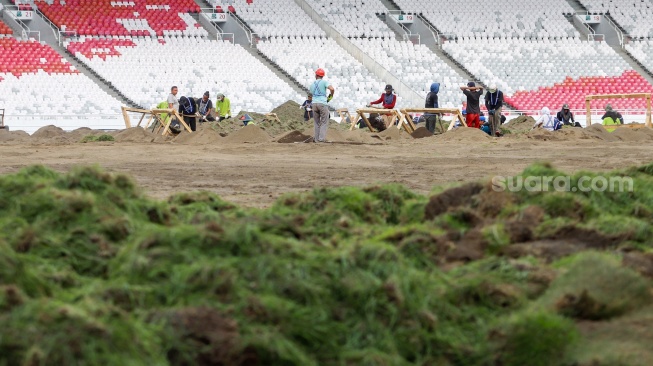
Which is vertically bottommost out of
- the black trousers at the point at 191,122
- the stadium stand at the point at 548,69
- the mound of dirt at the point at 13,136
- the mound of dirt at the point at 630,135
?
the mound of dirt at the point at 630,135

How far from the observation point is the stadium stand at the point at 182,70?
35062 millimetres

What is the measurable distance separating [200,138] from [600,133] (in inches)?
356

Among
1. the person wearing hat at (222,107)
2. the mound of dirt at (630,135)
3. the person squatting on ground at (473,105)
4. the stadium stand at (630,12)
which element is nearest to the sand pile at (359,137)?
the person squatting on ground at (473,105)

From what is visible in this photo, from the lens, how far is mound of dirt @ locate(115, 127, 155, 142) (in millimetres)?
21422

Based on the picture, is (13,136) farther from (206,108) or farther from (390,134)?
(390,134)

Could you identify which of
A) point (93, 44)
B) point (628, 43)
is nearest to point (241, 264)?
point (93, 44)

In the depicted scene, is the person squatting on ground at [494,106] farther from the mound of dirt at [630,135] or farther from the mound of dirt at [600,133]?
the mound of dirt at [630,135]

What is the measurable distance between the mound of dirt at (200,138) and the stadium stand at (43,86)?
11764 millimetres

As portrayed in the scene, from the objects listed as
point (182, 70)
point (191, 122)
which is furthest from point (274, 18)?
point (191, 122)

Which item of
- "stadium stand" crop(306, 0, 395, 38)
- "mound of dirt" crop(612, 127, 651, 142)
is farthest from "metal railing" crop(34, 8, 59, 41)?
"mound of dirt" crop(612, 127, 651, 142)

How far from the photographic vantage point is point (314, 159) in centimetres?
1505

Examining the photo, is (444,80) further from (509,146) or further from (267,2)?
(509,146)

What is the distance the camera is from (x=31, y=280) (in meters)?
3.99

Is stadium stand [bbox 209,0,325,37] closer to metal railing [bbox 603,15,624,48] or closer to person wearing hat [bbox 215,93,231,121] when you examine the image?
metal railing [bbox 603,15,624,48]
